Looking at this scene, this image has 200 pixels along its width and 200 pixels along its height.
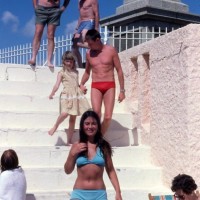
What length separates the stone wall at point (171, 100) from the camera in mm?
7430

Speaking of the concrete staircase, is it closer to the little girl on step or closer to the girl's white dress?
the little girl on step

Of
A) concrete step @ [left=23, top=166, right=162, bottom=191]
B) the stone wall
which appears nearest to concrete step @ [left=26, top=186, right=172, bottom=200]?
concrete step @ [left=23, top=166, right=162, bottom=191]

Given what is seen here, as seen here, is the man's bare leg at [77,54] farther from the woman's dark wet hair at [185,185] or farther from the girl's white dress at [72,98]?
the woman's dark wet hair at [185,185]

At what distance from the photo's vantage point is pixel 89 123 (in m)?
5.55

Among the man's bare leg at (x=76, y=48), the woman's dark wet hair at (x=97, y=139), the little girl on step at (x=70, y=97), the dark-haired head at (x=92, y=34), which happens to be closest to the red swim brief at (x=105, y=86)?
the little girl on step at (x=70, y=97)

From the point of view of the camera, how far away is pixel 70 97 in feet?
27.5

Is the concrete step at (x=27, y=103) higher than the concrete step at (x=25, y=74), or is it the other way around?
the concrete step at (x=25, y=74)

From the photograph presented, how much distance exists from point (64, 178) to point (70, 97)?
132 cm

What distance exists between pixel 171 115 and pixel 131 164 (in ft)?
3.14

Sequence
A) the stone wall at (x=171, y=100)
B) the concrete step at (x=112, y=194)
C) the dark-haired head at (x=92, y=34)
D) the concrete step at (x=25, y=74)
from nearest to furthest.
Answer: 1. the concrete step at (x=112, y=194)
2. the stone wall at (x=171, y=100)
3. the dark-haired head at (x=92, y=34)
4. the concrete step at (x=25, y=74)

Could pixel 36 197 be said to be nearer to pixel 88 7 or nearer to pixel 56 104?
pixel 56 104

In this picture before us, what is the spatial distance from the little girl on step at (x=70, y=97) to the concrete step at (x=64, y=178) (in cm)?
84

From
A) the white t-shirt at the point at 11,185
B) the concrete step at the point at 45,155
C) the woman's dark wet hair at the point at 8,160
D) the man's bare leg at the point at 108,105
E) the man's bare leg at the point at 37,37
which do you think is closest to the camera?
the white t-shirt at the point at 11,185

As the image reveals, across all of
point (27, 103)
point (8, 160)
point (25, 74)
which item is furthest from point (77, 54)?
point (8, 160)
